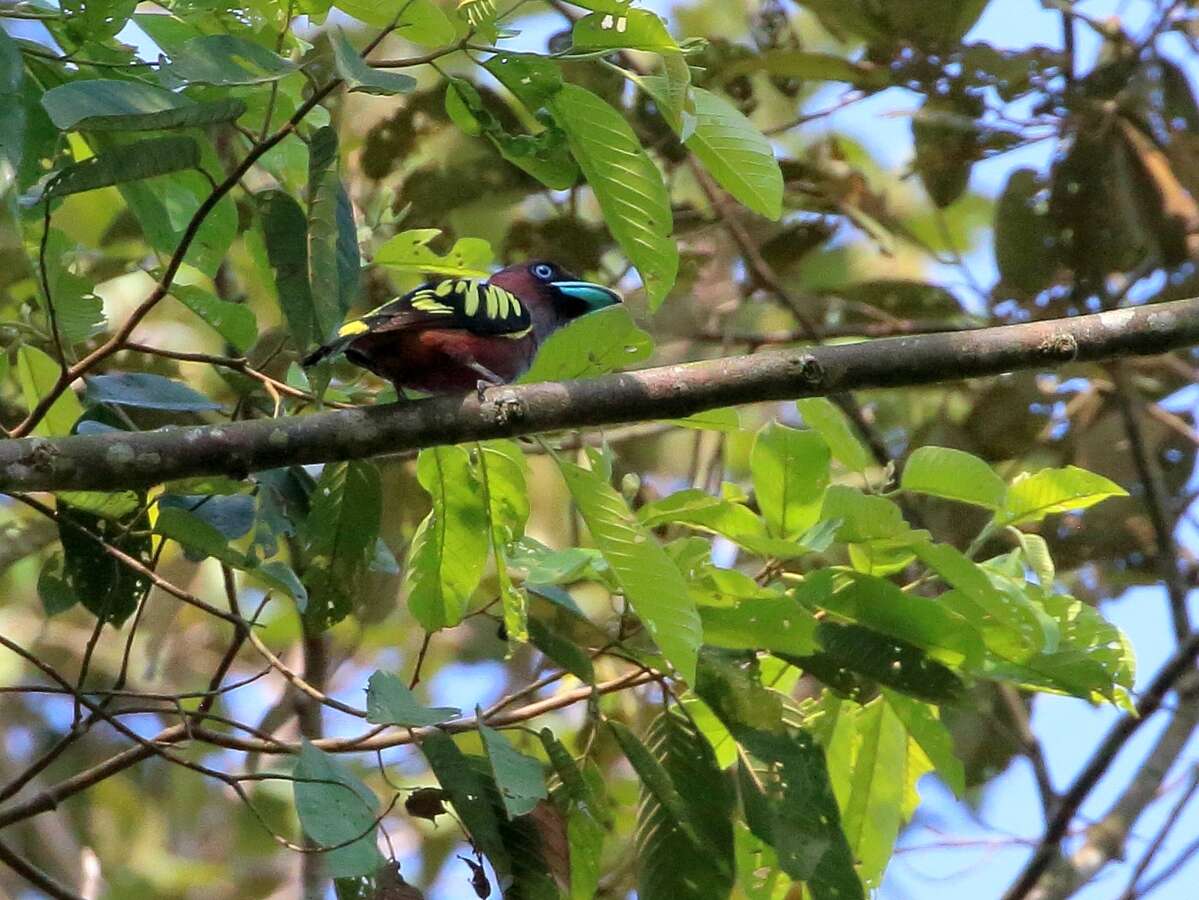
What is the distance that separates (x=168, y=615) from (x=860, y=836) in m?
2.54

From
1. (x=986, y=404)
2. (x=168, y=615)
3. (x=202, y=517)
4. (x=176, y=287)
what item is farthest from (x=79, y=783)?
(x=986, y=404)

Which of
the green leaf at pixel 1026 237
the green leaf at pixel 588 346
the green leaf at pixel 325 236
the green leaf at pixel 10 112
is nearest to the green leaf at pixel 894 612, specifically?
the green leaf at pixel 588 346

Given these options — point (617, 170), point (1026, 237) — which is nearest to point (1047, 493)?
point (617, 170)

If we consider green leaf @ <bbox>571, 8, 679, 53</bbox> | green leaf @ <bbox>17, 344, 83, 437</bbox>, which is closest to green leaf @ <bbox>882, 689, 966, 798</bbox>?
green leaf @ <bbox>571, 8, 679, 53</bbox>

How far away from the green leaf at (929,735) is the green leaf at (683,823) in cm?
38

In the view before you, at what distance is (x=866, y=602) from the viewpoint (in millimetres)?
2721

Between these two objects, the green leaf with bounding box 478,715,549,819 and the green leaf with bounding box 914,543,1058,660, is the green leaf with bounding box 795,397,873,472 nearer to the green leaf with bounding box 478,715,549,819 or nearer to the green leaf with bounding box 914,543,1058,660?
the green leaf with bounding box 914,543,1058,660

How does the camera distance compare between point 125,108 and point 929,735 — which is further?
point 929,735

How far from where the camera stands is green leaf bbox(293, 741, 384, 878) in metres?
2.27

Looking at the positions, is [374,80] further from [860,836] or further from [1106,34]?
[1106,34]

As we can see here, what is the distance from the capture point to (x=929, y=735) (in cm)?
292

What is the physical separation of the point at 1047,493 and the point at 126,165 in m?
1.75

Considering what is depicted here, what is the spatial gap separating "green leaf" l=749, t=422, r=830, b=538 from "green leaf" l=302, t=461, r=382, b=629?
0.75 m

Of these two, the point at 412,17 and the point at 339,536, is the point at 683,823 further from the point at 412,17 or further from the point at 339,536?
the point at 412,17
